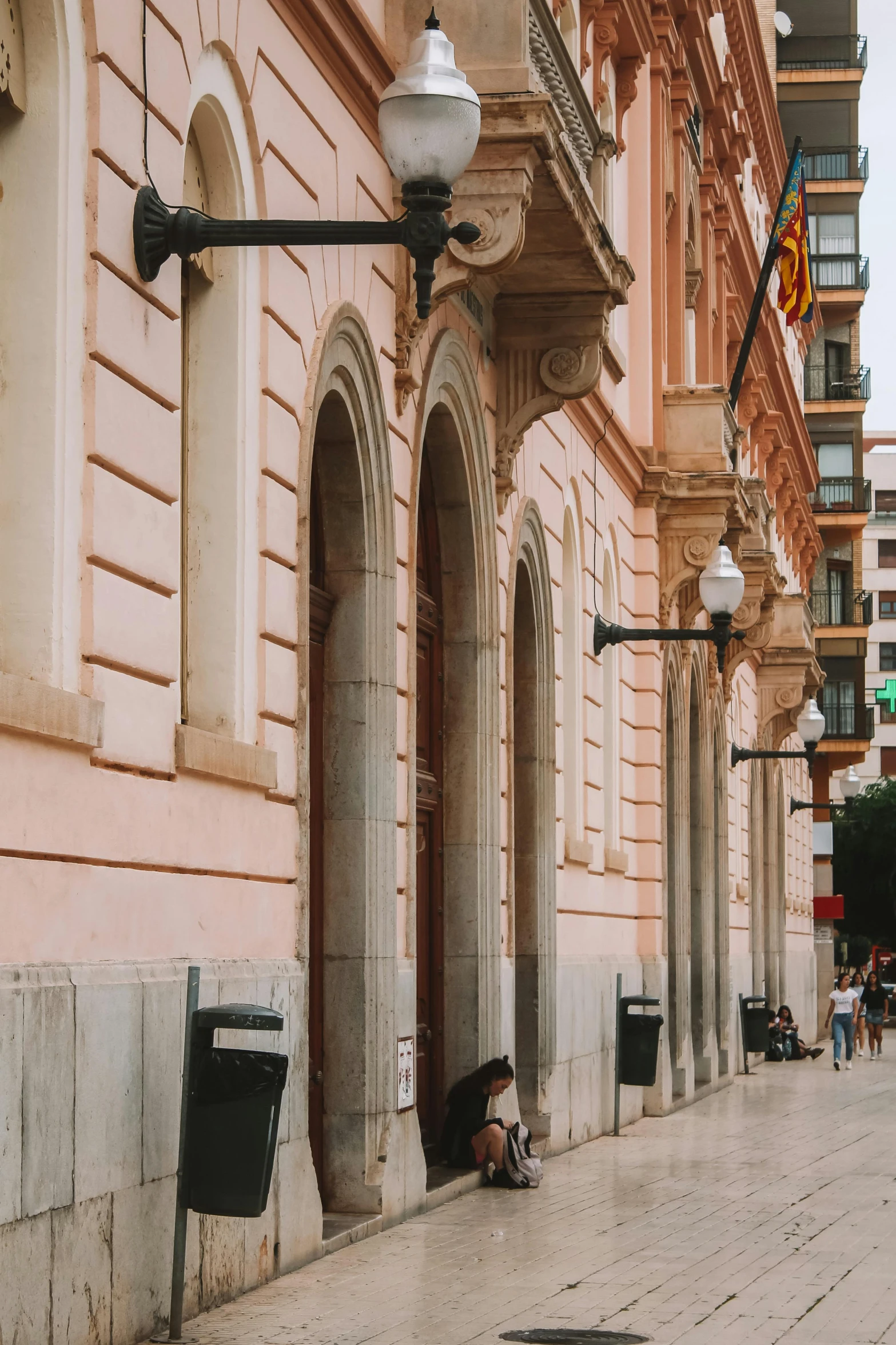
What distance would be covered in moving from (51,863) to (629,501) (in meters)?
17.2

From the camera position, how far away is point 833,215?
60.4 metres

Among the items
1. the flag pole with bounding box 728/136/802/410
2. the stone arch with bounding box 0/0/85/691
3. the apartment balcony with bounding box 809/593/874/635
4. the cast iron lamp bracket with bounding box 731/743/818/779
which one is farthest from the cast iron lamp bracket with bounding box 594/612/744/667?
the apartment balcony with bounding box 809/593/874/635

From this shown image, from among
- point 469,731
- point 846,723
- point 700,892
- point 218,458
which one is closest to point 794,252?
point 700,892

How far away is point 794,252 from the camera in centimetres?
2866

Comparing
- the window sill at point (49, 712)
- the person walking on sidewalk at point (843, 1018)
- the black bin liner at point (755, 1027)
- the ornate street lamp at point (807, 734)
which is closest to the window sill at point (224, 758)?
the window sill at point (49, 712)

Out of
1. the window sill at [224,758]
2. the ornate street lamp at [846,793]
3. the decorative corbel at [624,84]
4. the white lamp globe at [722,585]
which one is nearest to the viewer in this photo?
the window sill at [224,758]

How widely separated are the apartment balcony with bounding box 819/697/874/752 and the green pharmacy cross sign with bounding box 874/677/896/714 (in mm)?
50070

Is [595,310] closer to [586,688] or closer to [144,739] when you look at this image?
[586,688]

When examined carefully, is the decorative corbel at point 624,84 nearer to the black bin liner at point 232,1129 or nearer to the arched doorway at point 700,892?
the arched doorway at point 700,892

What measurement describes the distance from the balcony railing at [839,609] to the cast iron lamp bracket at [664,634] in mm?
37257

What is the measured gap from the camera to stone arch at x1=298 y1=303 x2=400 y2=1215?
1244 centimetres

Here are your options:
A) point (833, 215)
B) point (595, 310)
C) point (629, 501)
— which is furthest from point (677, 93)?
point (833, 215)

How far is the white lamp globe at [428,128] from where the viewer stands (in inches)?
344

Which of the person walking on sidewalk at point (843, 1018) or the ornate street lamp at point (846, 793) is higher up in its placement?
the ornate street lamp at point (846, 793)
